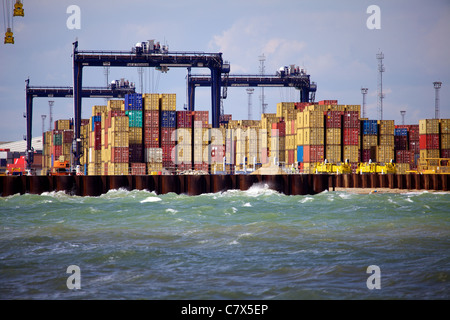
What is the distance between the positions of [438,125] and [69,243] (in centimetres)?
7444

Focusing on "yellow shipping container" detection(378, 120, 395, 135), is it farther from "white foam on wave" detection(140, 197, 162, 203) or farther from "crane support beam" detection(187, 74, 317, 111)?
"white foam on wave" detection(140, 197, 162, 203)

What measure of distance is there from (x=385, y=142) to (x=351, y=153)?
6.75m

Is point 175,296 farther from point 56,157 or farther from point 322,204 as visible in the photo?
point 56,157

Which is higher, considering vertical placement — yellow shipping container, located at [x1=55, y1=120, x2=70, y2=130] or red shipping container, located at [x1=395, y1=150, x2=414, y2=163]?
yellow shipping container, located at [x1=55, y1=120, x2=70, y2=130]

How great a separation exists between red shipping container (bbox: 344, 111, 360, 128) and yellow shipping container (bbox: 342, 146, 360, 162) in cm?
305

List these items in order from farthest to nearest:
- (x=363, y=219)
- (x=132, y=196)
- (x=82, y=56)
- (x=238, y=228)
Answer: (x=82, y=56) → (x=132, y=196) → (x=363, y=219) → (x=238, y=228)

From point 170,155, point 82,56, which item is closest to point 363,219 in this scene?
point 170,155

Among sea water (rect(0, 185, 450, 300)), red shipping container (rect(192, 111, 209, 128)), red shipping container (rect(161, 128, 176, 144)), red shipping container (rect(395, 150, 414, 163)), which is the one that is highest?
red shipping container (rect(192, 111, 209, 128))

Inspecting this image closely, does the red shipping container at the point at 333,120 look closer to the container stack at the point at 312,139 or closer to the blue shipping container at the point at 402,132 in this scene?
the container stack at the point at 312,139

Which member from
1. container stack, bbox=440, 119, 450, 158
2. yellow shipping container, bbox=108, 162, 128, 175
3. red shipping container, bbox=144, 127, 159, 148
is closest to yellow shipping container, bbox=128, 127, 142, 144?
red shipping container, bbox=144, 127, 159, 148

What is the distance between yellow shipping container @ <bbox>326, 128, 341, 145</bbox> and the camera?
7762cm

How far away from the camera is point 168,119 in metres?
72.7

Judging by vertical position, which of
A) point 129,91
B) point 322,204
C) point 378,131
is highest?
point 129,91

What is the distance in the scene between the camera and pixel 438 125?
86562 millimetres
